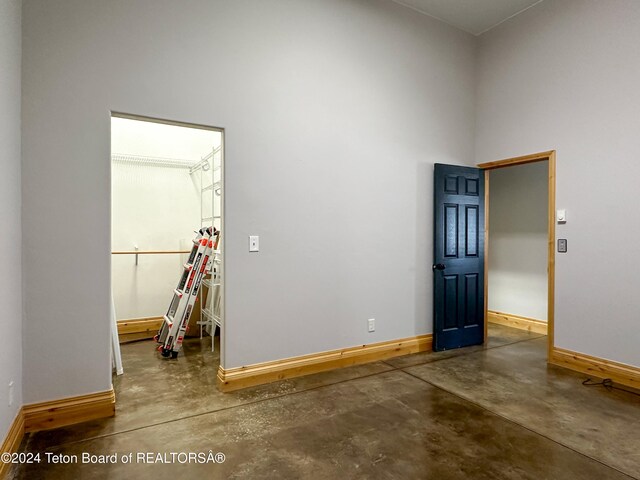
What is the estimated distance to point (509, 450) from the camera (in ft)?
7.24

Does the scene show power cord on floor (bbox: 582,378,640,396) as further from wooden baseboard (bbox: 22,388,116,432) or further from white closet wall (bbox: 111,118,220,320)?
white closet wall (bbox: 111,118,220,320)

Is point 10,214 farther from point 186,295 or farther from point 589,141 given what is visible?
point 589,141

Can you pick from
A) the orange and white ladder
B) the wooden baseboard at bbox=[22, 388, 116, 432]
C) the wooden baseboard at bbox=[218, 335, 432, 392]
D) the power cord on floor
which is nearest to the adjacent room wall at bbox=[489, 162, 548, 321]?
the power cord on floor

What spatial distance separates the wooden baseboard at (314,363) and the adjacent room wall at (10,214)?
4.50 ft

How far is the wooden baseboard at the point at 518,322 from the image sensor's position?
497 cm

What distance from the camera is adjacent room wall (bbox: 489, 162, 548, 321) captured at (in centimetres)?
502

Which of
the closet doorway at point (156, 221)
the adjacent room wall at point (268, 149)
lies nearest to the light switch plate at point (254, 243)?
the adjacent room wall at point (268, 149)

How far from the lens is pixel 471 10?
158 inches

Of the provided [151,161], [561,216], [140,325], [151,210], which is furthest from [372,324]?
[151,161]

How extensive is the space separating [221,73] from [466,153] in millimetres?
2970

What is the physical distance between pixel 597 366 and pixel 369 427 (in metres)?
2.39

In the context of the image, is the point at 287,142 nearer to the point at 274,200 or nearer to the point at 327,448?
the point at 274,200

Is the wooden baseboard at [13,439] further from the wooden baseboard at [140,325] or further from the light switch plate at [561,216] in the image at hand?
the light switch plate at [561,216]

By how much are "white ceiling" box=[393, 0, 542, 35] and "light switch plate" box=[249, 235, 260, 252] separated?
293cm
